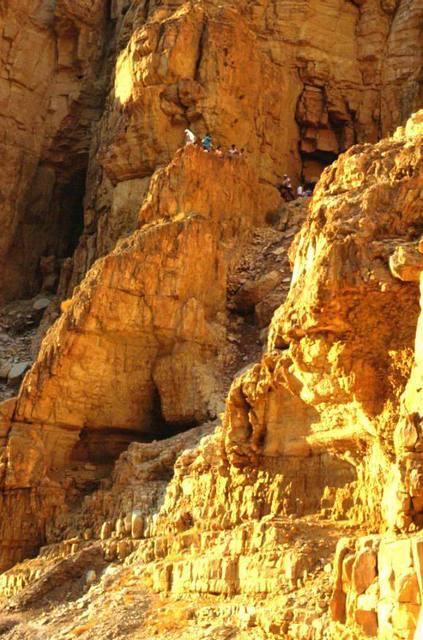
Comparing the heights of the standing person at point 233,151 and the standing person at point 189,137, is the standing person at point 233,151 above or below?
below

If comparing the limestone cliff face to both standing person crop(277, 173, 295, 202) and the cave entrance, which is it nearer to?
the cave entrance

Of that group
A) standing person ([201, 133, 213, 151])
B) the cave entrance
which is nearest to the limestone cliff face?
the cave entrance

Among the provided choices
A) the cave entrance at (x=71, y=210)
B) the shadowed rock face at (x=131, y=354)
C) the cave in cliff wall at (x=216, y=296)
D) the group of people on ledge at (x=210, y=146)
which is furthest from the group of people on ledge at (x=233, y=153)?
the cave entrance at (x=71, y=210)

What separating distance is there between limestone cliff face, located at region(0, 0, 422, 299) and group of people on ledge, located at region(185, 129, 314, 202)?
46 centimetres

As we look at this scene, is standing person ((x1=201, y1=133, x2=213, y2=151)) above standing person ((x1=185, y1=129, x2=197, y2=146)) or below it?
below

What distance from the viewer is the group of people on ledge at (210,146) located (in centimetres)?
2969

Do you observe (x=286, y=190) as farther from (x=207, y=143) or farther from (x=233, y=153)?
(x=207, y=143)

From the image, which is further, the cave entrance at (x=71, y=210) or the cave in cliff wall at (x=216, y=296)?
the cave entrance at (x=71, y=210)

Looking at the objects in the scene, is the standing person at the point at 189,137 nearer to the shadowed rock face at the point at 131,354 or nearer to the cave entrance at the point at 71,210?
the shadowed rock face at the point at 131,354

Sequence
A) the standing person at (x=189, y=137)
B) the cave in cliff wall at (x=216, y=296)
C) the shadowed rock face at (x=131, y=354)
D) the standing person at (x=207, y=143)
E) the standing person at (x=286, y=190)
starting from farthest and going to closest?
the standing person at (x=286, y=190) < the standing person at (x=189, y=137) < the standing person at (x=207, y=143) < the shadowed rock face at (x=131, y=354) < the cave in cliff wall at (x=216, y=296)

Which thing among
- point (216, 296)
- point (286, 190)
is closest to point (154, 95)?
point (286, 190)

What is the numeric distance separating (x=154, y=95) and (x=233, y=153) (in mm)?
3456

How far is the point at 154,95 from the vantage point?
3228 cm

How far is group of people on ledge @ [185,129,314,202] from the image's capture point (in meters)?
29.9
